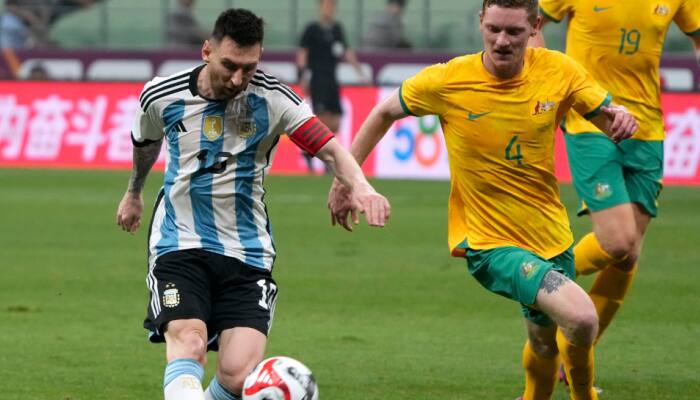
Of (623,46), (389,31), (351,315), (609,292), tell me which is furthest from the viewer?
(389,31)

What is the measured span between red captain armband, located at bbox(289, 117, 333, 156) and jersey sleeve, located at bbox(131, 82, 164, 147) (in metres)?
0.63

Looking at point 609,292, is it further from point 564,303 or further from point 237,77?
point 237,77

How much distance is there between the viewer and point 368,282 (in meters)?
11.3

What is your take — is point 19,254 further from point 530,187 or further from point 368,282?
point 530,187

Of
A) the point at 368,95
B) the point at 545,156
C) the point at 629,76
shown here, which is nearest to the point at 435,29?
the point at 368,95

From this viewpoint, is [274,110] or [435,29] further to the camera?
[435,29]

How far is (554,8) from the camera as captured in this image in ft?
27.3

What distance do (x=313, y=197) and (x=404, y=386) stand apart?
9937mm

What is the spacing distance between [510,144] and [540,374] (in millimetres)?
1119

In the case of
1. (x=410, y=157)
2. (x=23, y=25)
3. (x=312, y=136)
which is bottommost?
(x=410, y=157)

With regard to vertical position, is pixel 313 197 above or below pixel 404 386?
below

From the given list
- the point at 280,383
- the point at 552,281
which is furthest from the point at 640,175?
the point at 280,383

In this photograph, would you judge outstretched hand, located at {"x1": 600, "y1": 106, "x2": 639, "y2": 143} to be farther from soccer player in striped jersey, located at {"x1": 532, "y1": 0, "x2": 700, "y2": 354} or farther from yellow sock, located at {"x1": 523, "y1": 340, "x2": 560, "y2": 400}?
soccer player in striped jersey, located at {"x1": 532, "y1": 0, "x2": 700, "y2": 354}

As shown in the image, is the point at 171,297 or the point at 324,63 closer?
the point at 171,297
